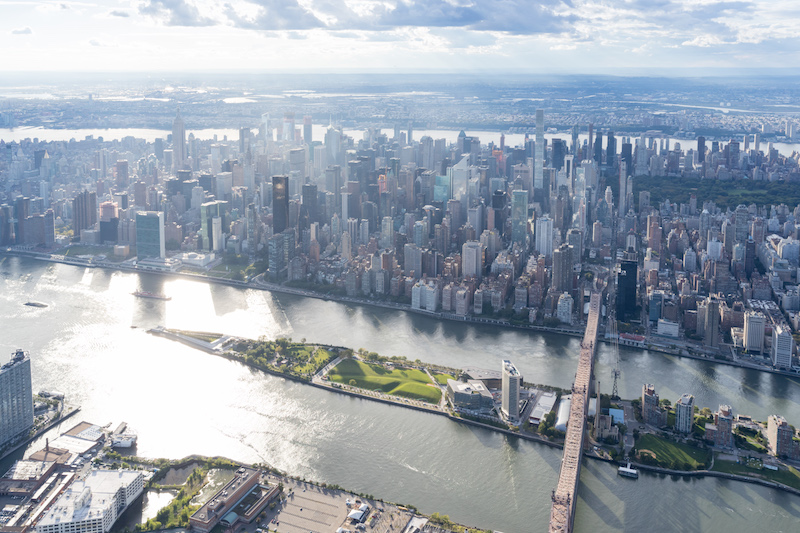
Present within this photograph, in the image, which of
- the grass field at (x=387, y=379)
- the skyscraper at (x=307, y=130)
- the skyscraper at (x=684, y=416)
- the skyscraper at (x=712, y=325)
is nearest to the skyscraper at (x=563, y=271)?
the skyscraper at (x=712, y=325)

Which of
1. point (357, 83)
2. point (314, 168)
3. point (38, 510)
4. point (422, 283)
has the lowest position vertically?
point (38, 510)

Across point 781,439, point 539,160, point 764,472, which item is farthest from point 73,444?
point 539,160

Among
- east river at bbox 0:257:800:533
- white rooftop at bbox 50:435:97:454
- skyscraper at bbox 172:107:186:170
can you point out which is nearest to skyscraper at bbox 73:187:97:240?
east river at bbox 0:257:800:533

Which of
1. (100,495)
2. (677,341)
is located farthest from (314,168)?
(100,495)

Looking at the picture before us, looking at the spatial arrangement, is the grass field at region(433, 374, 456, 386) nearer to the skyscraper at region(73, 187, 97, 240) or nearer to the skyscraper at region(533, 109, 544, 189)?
the skyscraper at region(73, 187, 97, 240)

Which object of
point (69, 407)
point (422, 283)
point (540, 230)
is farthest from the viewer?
point (540, 230)

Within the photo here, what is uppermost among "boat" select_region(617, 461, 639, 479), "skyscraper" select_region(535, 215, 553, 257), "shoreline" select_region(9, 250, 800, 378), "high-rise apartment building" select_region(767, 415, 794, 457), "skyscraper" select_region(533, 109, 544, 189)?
"skyscraper" select_region(533, 109, 544, 189)

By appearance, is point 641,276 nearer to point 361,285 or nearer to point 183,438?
point 361,285
